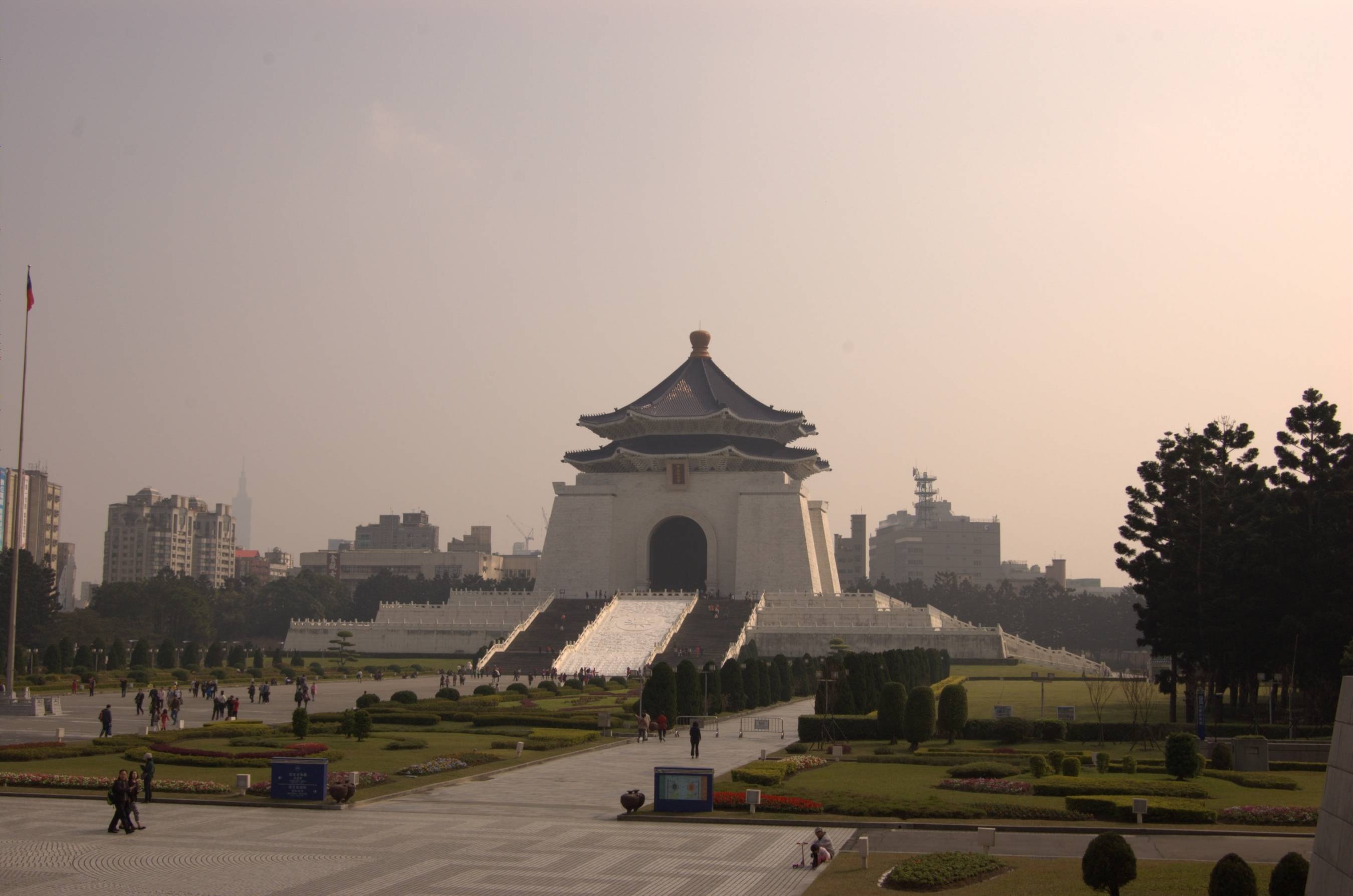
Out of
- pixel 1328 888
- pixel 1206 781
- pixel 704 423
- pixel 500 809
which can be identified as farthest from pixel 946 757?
pixel 704 423

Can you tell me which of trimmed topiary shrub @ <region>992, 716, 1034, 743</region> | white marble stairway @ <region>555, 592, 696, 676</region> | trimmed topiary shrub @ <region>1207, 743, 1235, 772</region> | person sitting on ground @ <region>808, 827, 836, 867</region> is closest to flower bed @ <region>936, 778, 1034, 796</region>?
trimmed topiary shrub @ <region>1207, 743, 1235, 772</region>

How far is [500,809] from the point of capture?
51.0 feet

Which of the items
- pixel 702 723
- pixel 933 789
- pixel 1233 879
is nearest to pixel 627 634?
pixel 702 723

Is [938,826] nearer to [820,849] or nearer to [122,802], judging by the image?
[820,849]

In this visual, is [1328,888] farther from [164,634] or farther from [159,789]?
[164,634]

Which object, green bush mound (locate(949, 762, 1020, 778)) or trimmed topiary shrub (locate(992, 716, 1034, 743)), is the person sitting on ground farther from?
trimmed topiary shrub (locate(992, 716, 1034, 743))

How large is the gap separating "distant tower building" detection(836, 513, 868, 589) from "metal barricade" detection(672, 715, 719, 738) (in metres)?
101

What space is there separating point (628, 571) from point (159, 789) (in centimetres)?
4170

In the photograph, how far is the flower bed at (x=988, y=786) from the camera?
53.7 feet

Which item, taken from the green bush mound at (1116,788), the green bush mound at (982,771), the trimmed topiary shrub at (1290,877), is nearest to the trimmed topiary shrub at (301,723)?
the green bush mound at (982,771)

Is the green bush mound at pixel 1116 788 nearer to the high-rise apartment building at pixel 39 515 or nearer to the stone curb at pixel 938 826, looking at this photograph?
the stone curb at pixel 938 826

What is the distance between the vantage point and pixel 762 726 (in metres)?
25.3

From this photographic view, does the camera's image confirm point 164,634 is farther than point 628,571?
Yes

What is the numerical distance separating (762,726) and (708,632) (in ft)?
60.9
